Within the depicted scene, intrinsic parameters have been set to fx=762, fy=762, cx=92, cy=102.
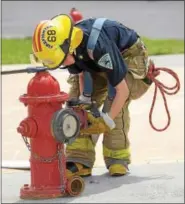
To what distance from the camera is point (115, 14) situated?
2234 cm

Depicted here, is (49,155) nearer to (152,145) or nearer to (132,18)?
(152,145)

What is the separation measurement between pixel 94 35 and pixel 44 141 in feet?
2.63

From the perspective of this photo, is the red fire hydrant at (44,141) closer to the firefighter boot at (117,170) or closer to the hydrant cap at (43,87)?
the hydrant cap at (43,87)

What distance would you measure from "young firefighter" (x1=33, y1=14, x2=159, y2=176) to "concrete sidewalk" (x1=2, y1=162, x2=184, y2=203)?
13cm

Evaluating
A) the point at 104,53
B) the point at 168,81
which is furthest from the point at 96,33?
the point at 168,81

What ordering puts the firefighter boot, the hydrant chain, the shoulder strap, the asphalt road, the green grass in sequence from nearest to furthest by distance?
1. the hydrant chain
2. the shoulder strap
3. the firefighter boot
4. the green grass
5. the asphalt road

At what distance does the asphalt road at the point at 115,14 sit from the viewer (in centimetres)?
1827

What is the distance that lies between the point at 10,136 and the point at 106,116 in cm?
237

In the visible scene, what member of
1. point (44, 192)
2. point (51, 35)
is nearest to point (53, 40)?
point (51, 35)

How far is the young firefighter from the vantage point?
14.0 feet

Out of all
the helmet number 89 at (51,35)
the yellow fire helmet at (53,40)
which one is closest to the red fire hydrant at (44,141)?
the yellow fire helmet at (53,40)

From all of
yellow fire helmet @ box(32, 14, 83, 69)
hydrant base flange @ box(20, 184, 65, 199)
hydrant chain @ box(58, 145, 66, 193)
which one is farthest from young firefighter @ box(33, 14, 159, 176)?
hydrant base flange @ box(20, 184, 65, 199)

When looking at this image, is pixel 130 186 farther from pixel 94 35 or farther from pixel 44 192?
pixel 94 35

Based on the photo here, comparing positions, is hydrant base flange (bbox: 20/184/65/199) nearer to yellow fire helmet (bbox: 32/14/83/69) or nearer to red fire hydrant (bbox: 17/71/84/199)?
red fire hydrant (bbox: 17/71/84/199)
